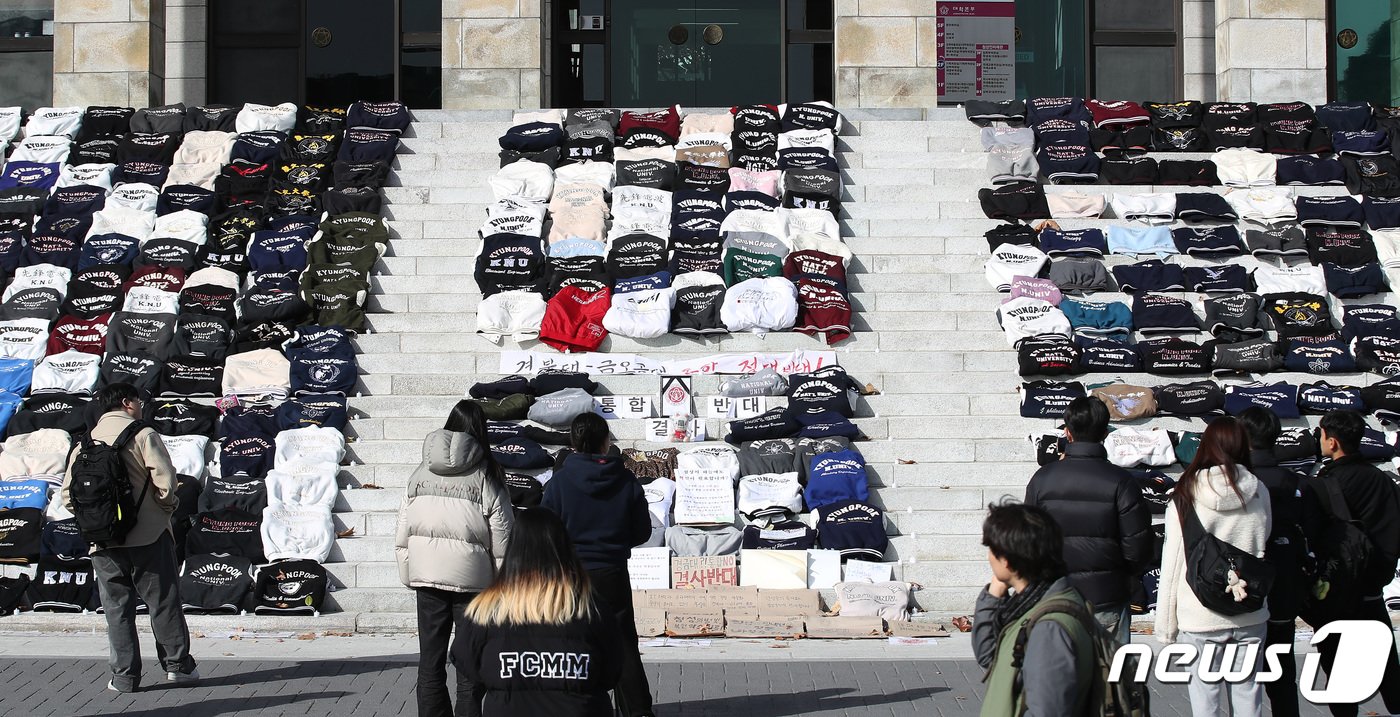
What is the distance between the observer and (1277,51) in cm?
1806

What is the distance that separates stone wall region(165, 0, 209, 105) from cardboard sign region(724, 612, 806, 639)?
47.1ft

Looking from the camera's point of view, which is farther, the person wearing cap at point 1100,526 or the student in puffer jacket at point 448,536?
the student in puffer jacket at point 448,536

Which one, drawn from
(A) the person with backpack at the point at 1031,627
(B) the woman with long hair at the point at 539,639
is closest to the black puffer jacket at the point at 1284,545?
(A) the person with backpack at the point at 1031,627

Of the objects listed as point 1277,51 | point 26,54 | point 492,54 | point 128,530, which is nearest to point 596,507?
→ point 128,530

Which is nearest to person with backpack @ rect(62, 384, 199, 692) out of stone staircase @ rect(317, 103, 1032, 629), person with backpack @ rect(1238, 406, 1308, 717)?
stone staircase @ rect(317, 103, 1032, 629)

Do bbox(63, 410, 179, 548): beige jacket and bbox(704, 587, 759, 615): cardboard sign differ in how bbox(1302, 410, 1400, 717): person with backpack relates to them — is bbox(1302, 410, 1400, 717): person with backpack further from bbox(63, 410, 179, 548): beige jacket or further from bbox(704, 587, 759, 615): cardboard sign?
bbox(63, 410, 179, 548): beige jacket

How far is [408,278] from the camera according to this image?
13969 millimetres

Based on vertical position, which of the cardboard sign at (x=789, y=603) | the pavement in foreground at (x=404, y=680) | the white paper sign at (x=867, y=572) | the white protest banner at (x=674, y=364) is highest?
the white protest banner at (x=674, y=364)

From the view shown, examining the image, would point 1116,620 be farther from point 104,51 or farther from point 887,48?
point 104,51

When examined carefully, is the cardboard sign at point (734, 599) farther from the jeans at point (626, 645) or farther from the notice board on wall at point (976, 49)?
the notice board on wall at point (976, 49)

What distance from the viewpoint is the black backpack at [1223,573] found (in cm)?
571

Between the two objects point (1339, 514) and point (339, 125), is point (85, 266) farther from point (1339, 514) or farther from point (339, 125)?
point (1339, 514)

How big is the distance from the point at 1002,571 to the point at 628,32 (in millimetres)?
17740

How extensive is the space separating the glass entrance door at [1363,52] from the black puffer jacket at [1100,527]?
17.0m
